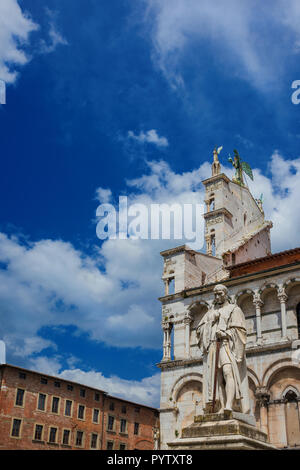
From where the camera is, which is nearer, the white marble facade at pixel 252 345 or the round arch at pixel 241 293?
the white marble facade at pixel 252 345

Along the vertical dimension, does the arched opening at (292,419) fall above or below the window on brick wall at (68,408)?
below

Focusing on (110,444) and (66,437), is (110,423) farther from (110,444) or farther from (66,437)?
(66,437)

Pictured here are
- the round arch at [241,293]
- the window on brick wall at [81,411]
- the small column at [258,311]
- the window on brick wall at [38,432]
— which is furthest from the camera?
the window on brick wall at [81,411]

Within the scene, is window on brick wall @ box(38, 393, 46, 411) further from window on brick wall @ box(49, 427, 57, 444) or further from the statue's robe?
the statue's robe

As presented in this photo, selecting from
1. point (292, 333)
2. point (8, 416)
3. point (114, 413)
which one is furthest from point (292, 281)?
point (114, 413)

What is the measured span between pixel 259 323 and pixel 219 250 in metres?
11.0

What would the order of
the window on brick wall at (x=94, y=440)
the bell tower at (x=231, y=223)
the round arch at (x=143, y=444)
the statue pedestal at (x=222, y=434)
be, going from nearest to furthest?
the statue pedestal at (x=222, y=434) → the bell tower at (x=231, y=223) → the window on brick wall at (x=94, y=440) → the round arch at (x=143, y=444)

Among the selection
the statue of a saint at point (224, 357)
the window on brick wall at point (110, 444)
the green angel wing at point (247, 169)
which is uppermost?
the green angel wing at point (247, 169)

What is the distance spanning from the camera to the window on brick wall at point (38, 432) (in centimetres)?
4709

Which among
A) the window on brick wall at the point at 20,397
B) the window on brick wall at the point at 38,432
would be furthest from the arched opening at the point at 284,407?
the window on brick wall at the point at 38,432

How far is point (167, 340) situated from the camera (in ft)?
115

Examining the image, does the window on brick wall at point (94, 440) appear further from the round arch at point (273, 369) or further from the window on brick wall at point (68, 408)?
the round arch at point (273, 369)

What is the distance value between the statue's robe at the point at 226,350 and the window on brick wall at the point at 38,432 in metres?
41.7

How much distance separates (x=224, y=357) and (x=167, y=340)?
2569 centimetres
